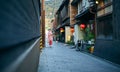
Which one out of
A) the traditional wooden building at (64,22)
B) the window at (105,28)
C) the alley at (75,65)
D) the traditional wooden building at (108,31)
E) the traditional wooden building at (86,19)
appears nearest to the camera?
the alley at (75,65)

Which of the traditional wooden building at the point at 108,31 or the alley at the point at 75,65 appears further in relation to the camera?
the traditional wooden building at the point at 108,31

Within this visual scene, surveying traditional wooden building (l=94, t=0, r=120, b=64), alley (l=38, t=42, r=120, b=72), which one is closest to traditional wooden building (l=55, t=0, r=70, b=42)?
traditional wooden building (l=94, t=0, r=120, b=64)

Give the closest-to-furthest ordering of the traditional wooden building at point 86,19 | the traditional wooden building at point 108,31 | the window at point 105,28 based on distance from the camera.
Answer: the traditional wooden building at point 108,31, the window at point 105,28, the traditional wooden building at point 86,19

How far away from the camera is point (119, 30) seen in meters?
15.6

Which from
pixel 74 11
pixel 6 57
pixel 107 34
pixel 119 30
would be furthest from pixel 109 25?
pixel 74 11

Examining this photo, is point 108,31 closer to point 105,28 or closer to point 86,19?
point 105,28

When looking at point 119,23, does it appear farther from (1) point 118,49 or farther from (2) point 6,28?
(2) point 6,28

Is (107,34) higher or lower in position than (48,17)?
lower

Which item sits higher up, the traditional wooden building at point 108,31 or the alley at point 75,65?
the traditional wooden building at point 108,31

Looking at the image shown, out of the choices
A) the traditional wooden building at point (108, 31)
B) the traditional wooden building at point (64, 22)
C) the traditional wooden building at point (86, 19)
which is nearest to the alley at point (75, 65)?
the traditional wooden building at point (108, 31)

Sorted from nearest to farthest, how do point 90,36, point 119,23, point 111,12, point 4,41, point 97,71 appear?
point 4,41, point 97,71, point 119,23, point 111,12, point 90,36

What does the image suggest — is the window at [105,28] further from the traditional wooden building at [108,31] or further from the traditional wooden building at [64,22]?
the traditional wooden building at [64,22]

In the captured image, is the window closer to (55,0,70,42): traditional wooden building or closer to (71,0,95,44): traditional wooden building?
(71,0,95,44): traditional wooden building

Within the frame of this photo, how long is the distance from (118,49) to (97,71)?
13.2 ft
